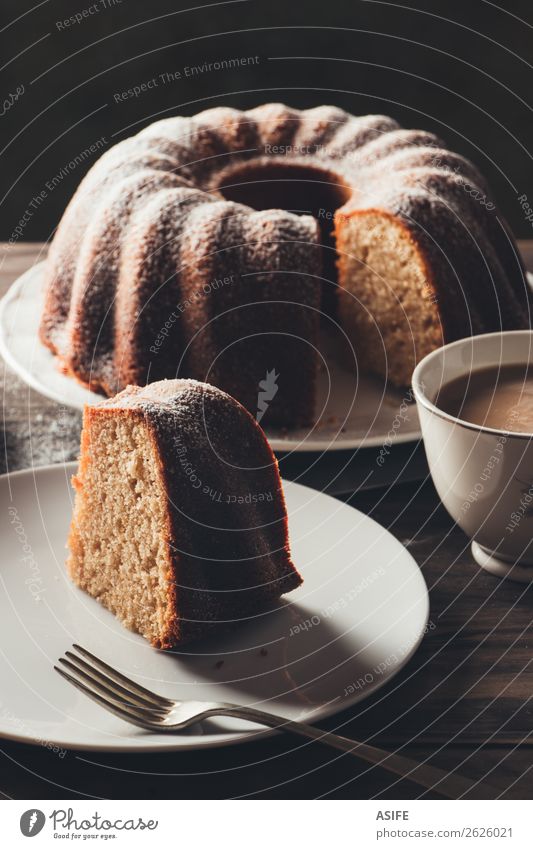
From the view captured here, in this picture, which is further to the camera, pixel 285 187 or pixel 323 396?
pixel 285 187

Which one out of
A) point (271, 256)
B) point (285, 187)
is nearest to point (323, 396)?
point (271, 256)

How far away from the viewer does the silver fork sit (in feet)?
2.86

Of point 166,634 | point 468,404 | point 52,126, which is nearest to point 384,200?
point 468,404

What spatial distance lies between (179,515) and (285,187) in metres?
0.95

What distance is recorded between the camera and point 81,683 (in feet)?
3.12

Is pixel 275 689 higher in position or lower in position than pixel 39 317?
lower

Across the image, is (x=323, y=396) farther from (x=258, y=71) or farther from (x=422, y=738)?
(x=258, y=71)

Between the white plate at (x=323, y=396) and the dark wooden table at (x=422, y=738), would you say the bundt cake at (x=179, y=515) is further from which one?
the white plate at (x=323, y=396)

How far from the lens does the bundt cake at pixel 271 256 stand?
1530mm

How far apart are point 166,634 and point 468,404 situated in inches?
17.8

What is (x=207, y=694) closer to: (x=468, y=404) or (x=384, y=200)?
(x=468, y=404)

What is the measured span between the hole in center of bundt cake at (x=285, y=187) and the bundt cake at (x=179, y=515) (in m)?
0.76

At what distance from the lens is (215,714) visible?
90cm
